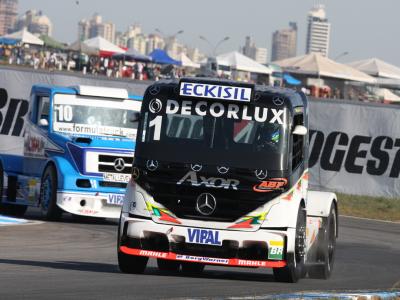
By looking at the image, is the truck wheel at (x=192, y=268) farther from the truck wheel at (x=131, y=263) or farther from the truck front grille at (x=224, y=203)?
the truck front grille at (x=224, y=203)

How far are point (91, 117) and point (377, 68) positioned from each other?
71868 mm

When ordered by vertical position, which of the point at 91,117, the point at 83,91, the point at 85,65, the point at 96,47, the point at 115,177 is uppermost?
the point at 83,91

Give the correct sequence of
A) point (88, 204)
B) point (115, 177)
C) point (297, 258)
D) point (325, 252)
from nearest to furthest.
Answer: point (297, 258), point (325, 252), point (88, 204), point (115, 177)

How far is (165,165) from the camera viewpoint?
1333 cm

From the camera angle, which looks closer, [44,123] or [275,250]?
[275,250]

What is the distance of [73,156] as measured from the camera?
21359 mm

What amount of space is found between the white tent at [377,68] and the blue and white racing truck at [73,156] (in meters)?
70.2

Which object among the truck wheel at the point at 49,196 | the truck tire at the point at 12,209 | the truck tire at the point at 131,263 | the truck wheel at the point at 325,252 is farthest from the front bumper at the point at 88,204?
the truck tire at the point at 131,263

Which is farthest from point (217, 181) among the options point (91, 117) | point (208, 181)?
point (91, 117)

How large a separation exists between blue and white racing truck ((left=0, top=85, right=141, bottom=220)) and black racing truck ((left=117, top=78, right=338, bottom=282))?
7.58 metres

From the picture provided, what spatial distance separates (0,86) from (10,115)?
1023 mm

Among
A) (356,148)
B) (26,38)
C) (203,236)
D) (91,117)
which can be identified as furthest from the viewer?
(26,38)

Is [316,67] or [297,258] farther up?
[297,258]

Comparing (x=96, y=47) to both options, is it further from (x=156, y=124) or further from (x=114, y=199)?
(x=156, y=124)
